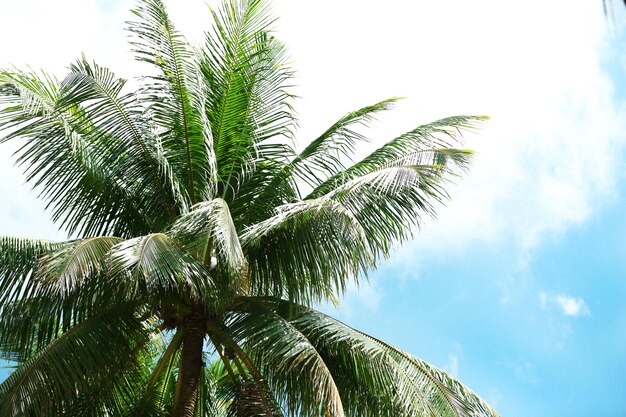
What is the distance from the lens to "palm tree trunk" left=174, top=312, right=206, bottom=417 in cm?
898

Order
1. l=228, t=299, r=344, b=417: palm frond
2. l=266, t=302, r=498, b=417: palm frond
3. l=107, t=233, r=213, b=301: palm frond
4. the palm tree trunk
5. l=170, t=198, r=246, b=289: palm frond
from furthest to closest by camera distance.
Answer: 1. the palm tree trunk
2. l=266, t=302, r=498, b=417: palm frond
3. l=228, t=299, r=344, b=417: palm frond
4. l=170, t=198, r=246, b=289: palm frond
5. l=107, t=233, r=213, b=301: palm frond

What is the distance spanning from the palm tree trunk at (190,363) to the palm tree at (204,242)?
2 centimetres

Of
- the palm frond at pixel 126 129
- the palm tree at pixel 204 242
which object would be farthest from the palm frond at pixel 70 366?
the palm frond at pixel 126 129

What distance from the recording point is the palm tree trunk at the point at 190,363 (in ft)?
29.5

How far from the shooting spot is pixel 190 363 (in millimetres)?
9148

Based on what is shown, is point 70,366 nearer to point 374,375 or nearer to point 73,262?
point 73,262

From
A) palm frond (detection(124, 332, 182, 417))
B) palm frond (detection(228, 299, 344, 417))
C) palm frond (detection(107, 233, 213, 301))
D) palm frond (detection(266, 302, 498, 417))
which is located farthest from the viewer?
palm frond (detection(124, 332, 182, 417))

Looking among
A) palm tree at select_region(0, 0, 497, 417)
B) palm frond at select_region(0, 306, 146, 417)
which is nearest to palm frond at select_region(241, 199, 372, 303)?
palm tree at select_region(0, 0, 497, 417)

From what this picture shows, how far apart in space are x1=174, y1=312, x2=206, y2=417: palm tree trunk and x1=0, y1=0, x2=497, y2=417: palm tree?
18 millimetres

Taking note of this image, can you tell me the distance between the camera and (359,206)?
8.94 metres

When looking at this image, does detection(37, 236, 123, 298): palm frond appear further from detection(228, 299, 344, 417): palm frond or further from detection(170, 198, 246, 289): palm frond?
detection(228, 299, 344, 417): palm frond

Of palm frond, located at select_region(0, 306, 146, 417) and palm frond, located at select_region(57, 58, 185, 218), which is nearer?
palm frond, located at select_region(0, 306, 146, 417)

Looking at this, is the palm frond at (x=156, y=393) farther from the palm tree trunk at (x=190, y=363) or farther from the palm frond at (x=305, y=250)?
the palm frond at (x=305, y=250)

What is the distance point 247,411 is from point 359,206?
258cm
